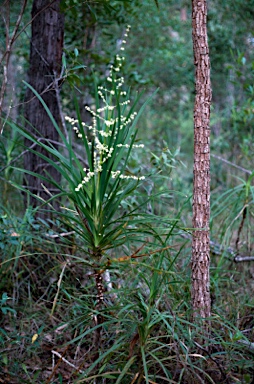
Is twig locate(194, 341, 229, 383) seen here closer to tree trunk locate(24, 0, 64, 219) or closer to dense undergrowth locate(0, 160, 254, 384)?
dense undergrowth locate(0, 160, 254, 384)

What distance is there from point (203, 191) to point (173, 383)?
90cm

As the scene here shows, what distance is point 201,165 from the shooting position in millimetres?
2346

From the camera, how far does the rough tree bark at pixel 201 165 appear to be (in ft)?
7.59

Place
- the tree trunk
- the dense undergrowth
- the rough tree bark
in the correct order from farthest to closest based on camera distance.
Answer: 1. the tree trunk
2. the rough tree bark
3. the dense undergrowth

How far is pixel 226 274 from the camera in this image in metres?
3.37

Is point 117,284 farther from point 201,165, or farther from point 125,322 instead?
point 201,165

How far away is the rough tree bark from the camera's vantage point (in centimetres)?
231

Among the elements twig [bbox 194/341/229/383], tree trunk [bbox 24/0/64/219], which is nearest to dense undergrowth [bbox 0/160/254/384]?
twig [bbox 194/341/229/383]

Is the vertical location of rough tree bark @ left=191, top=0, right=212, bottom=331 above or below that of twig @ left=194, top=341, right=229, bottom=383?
above

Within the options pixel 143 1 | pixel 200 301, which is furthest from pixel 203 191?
pixel 143 1

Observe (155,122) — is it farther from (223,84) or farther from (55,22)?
(55,22)

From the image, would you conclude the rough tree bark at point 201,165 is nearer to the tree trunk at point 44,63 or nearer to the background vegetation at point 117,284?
the background vegetation at point 117,284

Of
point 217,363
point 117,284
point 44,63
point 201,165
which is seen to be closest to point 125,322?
point 217,363

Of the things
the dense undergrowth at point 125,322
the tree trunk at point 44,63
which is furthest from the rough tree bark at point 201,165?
the tree trunk at point 44,63
